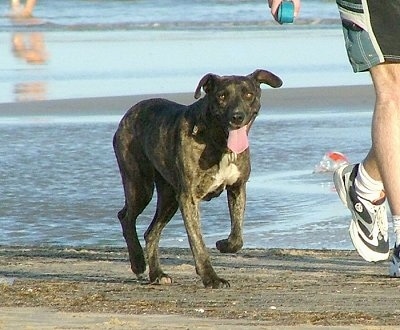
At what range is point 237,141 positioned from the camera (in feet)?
21.9

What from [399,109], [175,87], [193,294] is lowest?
[175,87]

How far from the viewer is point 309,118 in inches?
574

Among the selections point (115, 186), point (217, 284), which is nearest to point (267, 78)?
point (217, 284)

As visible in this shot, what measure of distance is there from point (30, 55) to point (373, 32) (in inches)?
560

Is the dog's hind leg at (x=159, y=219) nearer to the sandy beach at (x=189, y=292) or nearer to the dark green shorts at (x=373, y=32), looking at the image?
the sandy beach at (x=189, y=292)

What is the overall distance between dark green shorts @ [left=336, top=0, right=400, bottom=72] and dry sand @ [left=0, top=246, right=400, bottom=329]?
107 cm

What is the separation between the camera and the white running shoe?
688 centimetres

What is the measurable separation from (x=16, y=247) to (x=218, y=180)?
2.06 metres

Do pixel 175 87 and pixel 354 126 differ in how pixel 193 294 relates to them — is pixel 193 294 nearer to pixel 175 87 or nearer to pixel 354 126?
pixel 354 126

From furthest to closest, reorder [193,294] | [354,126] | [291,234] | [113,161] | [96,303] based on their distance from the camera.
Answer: [354,126] → [113,161] → [291,234] → [193,294] → [96,303]

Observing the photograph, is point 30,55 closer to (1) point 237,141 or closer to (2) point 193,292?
(1) point 237,141

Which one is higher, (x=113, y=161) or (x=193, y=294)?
(x=193, y=294)

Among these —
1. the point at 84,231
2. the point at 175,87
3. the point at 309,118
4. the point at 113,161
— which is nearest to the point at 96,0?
the point at 175,87

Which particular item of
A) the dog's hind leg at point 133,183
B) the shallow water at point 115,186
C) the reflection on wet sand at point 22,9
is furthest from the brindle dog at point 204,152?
the reflection on wet sand at point 22,9
